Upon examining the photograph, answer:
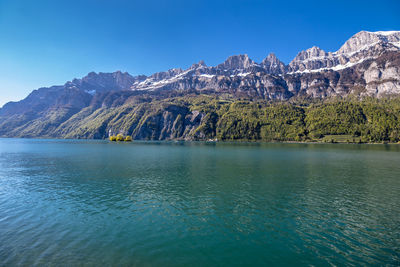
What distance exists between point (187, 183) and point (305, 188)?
85.8 feet

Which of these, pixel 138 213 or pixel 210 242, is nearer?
pixel 210 242

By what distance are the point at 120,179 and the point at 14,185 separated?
21643mm

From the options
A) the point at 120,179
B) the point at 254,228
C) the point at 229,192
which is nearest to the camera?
the point at 254,228

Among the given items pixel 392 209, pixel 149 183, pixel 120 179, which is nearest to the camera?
pixel 392 209

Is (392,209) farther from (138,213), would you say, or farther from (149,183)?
(149,183)

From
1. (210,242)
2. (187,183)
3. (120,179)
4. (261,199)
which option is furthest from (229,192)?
(120,179)

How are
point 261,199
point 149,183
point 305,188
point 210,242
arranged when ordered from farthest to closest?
point 149,183
point 305,188
point 261,199
point 210,242

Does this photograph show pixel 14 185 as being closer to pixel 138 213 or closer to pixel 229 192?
pixel 138 213

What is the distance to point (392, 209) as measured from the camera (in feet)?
107

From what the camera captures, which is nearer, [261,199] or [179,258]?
[179,258]

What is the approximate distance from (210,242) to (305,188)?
3220 cm

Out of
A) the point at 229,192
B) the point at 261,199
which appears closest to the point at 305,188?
the point at 261,199

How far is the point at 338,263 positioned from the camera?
715 inches

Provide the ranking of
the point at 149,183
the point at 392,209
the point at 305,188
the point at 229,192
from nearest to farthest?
the point at 392,209
the point at 229,192
the point at 305,188
the point at 149,183
